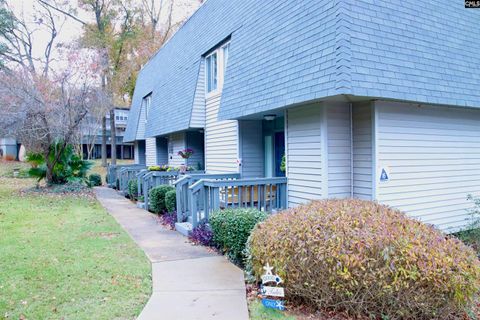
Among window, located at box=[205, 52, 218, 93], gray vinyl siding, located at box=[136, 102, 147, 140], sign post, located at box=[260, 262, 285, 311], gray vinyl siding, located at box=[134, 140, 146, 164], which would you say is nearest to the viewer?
sign post, located at box=[260, 262, 285, 311]

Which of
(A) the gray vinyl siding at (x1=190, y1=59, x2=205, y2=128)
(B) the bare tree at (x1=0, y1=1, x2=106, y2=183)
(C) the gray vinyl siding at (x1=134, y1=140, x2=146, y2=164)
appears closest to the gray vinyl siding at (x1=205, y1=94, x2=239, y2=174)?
(A) the gray vinyl siding at (x1=190, y1=59, x2=205, y2=128)

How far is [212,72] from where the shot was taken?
1173 centimetres

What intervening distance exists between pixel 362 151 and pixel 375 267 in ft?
10.8

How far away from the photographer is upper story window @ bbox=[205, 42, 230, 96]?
10892 millimetres

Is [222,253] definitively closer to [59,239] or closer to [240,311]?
[240,311]

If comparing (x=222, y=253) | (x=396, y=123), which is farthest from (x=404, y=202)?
(x=222, y=253)

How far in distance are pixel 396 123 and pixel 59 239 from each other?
282 inches

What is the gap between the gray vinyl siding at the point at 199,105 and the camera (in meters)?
11.9

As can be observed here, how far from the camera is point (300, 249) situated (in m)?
3.97

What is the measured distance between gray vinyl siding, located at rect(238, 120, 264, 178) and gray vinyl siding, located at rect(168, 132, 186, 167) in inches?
201

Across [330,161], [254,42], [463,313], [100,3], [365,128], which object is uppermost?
[100,3]

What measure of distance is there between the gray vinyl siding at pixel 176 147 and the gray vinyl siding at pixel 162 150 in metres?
2.12

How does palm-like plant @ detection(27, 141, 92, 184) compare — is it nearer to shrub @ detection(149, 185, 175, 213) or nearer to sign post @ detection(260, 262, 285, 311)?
shrub @ detection(149, 185, 175, 213)

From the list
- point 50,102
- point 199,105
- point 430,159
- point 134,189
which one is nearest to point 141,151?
point 50,102
